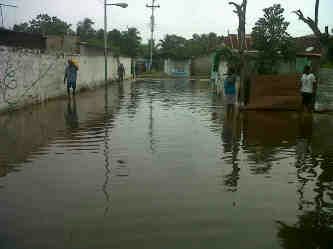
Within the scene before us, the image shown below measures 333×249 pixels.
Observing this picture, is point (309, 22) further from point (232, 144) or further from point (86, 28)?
point (86, 28)

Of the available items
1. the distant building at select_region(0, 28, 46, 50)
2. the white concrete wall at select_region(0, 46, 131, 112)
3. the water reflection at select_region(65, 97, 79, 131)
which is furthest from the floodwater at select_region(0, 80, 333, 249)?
the distant building at select_region(0, 28, 46, 50)

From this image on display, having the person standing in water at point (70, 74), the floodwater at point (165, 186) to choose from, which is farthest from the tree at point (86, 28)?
the floodwater at point (165, 186)

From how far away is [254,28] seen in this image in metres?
20.9

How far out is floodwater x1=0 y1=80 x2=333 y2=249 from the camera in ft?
15.7

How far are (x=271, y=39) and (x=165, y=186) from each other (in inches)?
622

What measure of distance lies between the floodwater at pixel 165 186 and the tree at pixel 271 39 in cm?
835

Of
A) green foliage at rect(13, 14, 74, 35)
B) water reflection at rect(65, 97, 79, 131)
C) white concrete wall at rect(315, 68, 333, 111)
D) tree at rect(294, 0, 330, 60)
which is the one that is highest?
green foliage at rect(13, 14, 74, 35)

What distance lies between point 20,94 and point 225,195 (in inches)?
465

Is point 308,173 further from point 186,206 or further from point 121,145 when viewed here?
point 121,145

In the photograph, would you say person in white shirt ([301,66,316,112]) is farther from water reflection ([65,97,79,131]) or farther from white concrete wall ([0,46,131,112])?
white concrete wall ([0,46,131,112])

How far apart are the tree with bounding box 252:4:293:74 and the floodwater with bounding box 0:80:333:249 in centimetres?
835

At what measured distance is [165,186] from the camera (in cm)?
662

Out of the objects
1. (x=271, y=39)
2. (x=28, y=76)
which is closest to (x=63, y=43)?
(x=28, y=76)

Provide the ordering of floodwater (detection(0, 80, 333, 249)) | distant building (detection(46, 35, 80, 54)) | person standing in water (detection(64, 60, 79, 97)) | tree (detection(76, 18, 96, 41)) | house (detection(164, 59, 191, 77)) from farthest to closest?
tree (detection(76, 18, 96, 41)) → house (detection(164, 59, 191, 77)) → distant building (detection(46, 35, 80, 54)) → person standing in water (detection(64, 60, 79, 97)) → floodwater (detection(0, 80, 333, 249))
